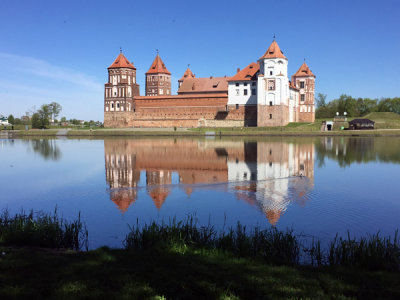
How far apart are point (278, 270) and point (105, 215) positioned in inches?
207

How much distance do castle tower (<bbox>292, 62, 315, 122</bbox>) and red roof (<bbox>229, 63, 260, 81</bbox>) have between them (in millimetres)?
8122

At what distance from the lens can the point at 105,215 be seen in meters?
8.82

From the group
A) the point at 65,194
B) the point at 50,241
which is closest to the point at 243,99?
the point at 65,194

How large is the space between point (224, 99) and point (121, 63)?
61.6ft

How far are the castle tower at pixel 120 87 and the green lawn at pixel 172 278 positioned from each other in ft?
186

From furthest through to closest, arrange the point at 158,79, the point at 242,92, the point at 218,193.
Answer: the point at 158,79 → the point at 242,92 → the point at 218,193

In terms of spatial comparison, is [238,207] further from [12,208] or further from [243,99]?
[243,99]

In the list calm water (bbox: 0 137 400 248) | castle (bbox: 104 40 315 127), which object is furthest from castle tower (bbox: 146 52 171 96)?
calm water (bbox: 0 137 400 248)

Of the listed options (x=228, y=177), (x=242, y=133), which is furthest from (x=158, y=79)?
(x=228, y=177)

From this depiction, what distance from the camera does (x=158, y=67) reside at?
230ft

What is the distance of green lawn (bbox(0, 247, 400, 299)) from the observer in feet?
12.8

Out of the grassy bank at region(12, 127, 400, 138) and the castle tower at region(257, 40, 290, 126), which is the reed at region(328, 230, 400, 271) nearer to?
the grassy bank at region(12, 127, 400, 138)

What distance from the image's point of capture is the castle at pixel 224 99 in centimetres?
5066

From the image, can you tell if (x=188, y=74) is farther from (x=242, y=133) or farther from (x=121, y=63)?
(x=242, y=133)
